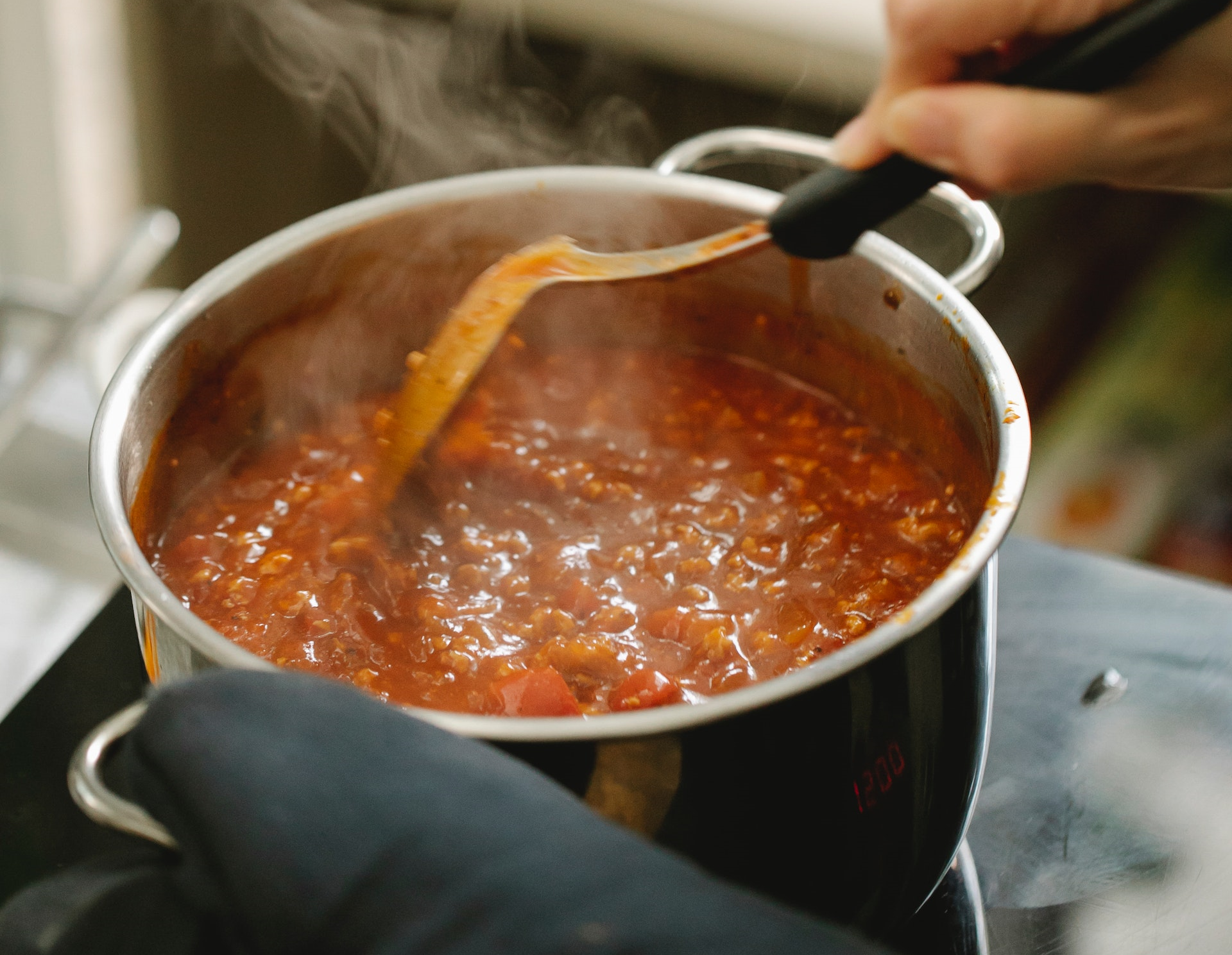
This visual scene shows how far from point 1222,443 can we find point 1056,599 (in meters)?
1.06

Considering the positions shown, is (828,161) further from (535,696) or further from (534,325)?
(535,696)

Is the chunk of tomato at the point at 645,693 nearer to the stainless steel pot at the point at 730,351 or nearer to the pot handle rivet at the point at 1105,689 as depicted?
the stainless steel pot at the point at 730,351

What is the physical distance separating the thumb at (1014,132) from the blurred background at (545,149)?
0.93m

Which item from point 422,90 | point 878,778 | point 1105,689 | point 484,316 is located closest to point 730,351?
point 484,316

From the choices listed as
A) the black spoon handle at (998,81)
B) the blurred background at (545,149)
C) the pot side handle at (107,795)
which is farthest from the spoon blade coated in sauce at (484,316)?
the blurred background at (545,149)

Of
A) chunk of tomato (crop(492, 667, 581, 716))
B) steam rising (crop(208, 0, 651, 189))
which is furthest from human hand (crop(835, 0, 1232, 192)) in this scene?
steam rising (crop(208, 0, 651, 189))

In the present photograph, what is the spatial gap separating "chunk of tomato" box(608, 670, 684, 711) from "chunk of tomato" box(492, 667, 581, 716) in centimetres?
4

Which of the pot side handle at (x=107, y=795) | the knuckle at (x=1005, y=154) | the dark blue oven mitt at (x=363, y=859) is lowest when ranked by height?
the pot side handle at (x=107, y=795)

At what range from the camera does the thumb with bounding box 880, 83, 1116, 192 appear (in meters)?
0.83

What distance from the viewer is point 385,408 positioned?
146 cm

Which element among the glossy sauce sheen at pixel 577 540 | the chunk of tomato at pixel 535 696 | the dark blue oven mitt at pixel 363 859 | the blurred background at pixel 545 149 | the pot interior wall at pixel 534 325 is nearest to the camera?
the dark blue oven mitt at pixel 363 859

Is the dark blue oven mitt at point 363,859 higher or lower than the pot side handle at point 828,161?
lower

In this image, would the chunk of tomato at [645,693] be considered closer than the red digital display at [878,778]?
No

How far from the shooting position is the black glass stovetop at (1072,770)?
3.25 ft
